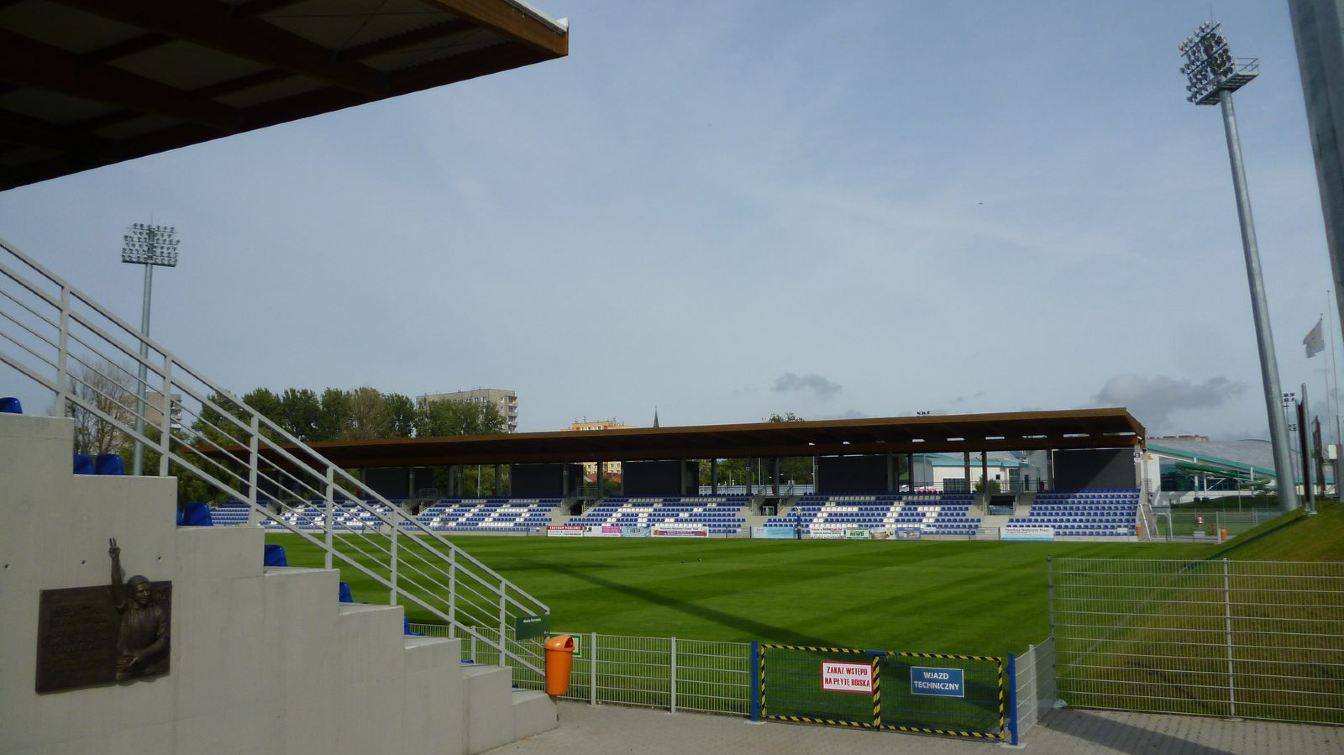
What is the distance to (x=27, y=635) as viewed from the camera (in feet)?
24.2

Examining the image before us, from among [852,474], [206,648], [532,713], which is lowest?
[532,713]

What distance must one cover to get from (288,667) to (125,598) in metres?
1.88

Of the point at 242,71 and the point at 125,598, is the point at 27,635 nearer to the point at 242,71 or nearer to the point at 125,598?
the point at 125,598

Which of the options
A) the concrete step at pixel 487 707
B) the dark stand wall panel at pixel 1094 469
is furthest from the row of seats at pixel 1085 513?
the concrete step at pixel 487 707

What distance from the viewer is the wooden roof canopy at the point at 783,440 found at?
5303cm

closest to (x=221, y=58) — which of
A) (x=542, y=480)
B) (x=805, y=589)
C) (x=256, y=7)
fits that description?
(x=256, y=7)

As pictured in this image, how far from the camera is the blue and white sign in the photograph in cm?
1162

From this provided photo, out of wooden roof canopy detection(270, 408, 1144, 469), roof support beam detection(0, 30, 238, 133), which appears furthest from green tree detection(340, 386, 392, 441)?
roof support beam detection(0, 30, 238, 133)

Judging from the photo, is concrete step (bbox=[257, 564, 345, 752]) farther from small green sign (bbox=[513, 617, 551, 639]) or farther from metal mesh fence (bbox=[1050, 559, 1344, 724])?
metal mesh fence (bbox=[1050, 559, 1344, 724])

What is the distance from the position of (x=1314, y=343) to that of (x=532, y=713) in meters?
32.3

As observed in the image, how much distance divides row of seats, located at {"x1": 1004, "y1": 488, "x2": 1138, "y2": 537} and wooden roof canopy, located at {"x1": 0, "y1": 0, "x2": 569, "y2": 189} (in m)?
50.6

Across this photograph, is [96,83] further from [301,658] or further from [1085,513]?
[1085,513]

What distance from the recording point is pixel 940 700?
13.5 meters

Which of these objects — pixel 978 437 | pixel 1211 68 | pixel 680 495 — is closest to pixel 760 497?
pixel 680 495
